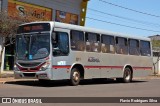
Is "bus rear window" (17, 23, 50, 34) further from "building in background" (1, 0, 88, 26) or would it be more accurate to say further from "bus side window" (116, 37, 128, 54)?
"building in background" (1, 0, 88, 26)

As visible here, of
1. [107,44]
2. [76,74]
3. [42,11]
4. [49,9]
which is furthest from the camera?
[49,9]

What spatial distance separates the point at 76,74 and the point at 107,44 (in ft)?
12.5

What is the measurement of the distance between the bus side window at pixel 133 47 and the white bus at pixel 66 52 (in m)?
1.00

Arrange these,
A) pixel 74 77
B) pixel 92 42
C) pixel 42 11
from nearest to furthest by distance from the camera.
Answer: pixel 74 77
pixel 92 42
pixel 42 11

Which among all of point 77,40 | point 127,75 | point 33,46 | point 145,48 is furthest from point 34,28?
point 145,48

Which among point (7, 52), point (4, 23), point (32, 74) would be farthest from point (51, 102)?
point (7, 52)

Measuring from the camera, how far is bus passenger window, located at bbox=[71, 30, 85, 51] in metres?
21.0

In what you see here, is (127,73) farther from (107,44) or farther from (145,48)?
(107,44)

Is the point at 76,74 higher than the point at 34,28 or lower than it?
lower

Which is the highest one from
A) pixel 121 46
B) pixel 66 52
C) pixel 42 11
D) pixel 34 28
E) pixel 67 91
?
pixel 42 11

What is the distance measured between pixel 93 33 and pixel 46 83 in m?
3.97

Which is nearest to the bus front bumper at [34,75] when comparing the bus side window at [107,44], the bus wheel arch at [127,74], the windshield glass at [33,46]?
the windshield glass at [33,46]

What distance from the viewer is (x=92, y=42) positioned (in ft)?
74.3

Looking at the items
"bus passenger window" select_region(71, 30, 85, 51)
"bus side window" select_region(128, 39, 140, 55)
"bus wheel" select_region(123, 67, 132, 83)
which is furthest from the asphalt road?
"bus side window" select_region(128, 39, 140, 55)
